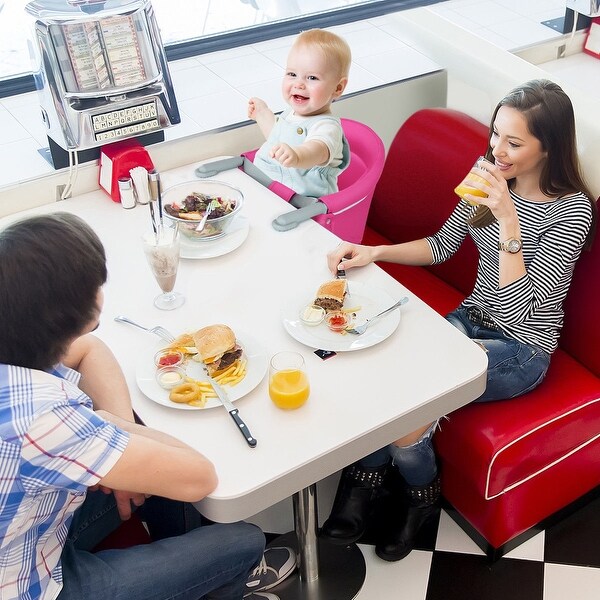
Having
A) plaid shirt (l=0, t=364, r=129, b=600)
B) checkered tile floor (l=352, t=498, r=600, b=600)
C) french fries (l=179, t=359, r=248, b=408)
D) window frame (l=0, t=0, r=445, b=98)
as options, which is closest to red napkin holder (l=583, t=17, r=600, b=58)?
window frame (l=0, t=0, r=445, b=98)

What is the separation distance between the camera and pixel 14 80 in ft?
9.18

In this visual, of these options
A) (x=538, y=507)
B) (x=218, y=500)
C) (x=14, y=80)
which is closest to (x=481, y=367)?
(x=218, y=500)

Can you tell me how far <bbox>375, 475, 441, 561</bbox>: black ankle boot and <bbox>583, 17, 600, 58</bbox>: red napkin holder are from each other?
176cm

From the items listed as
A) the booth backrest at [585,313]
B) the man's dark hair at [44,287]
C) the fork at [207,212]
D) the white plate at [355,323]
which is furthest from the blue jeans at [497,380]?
the man's dark hair at [44,287]

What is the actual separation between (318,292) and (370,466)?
1.88 ft

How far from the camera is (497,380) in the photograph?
1979 mm

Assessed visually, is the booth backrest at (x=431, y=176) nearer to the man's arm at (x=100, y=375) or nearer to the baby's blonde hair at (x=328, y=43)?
the baby's blonde hair at (x=328, y=43)

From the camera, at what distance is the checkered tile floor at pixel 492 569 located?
2057 mm

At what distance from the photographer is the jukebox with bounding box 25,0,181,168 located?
2.15m

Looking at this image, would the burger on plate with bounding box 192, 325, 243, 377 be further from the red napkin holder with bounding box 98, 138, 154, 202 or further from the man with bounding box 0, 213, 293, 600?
the red napkin holder with bounding box 98, 138, 154, 202

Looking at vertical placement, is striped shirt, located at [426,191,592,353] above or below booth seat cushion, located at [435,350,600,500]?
above

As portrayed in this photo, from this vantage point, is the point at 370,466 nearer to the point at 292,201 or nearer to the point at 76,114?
the point at 292,201

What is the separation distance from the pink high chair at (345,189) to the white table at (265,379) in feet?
0.16

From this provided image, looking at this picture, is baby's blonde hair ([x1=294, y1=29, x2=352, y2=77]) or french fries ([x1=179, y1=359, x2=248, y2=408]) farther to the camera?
baby's blonde hair ([x1=294, y1=29, x2=352, y2=77])
